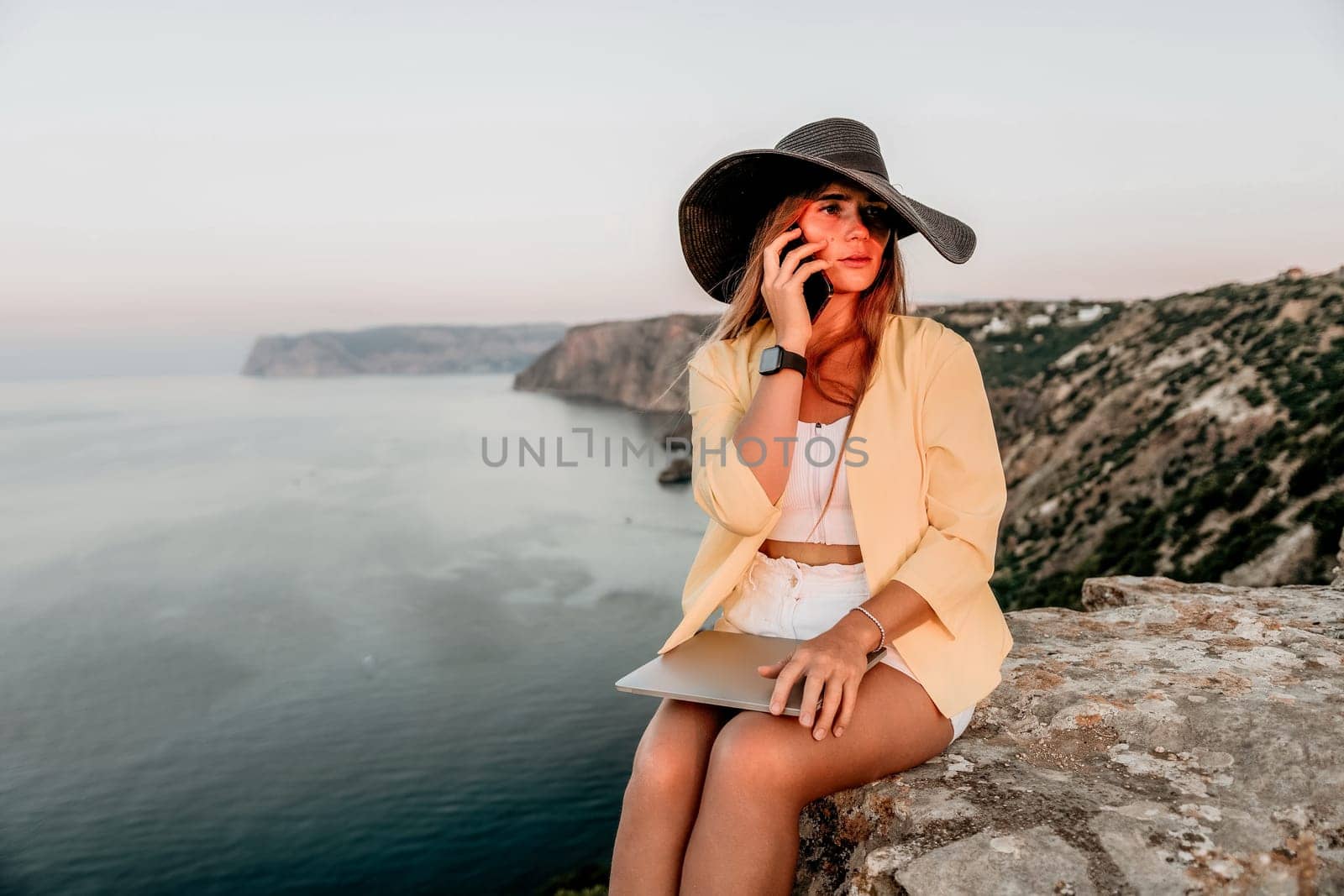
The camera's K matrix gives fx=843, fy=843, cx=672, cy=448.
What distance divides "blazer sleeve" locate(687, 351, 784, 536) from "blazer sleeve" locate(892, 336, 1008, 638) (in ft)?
1.33

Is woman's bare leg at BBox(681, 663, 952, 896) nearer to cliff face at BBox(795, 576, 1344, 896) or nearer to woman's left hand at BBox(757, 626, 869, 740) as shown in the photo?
woman's left hand at BBox(757, 626, 869, 740)

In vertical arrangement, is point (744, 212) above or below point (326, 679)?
above

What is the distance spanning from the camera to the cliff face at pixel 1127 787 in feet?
5.58

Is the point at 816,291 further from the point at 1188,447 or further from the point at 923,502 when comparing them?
the point at 1188,447

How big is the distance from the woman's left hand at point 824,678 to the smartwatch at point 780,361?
75 cm

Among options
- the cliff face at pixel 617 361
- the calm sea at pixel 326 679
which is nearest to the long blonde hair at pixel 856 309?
the calm sea at pixel 326 679

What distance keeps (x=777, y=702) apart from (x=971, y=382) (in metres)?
1.06

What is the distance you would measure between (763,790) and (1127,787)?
3.07ft

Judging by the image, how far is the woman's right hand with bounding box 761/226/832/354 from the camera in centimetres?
241

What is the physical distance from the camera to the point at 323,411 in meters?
154

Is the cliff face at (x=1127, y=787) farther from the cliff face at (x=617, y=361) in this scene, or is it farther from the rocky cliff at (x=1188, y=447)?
the cliff face at (x=617, y=361)

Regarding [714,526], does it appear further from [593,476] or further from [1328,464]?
[593,476]

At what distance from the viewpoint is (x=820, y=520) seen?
7.89 ft

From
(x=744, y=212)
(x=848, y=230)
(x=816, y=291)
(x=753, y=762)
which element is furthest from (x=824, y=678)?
(x=744, y=212)
